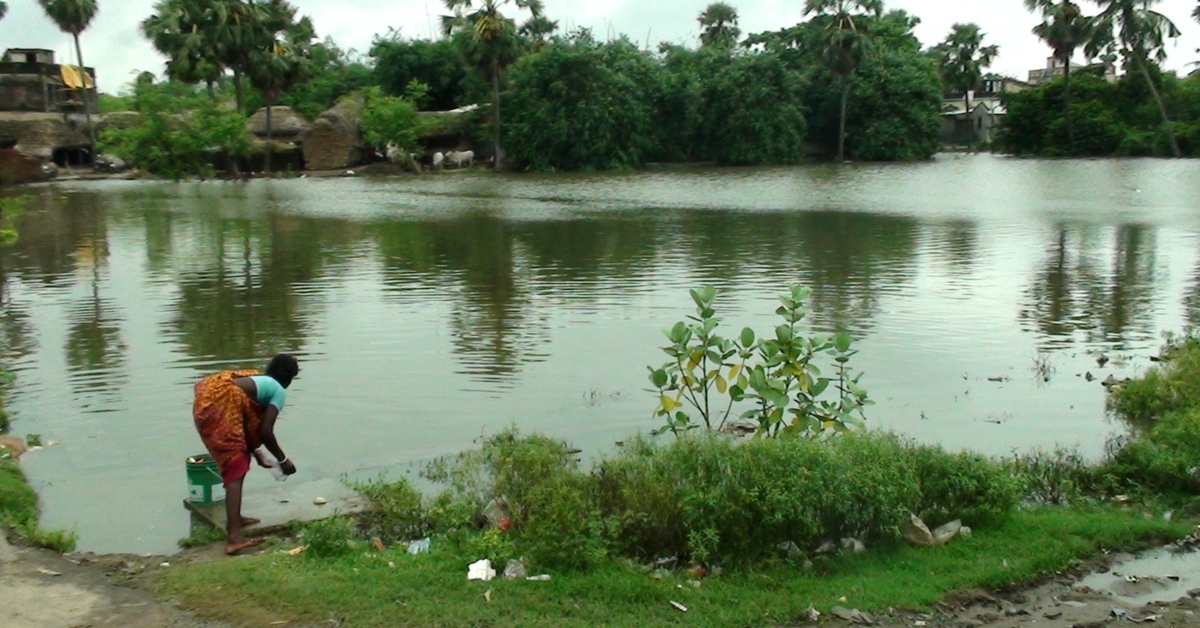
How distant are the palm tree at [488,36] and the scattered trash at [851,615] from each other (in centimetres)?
5201

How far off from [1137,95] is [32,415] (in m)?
69.4

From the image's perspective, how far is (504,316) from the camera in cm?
1502

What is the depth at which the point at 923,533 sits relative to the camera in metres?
6.54

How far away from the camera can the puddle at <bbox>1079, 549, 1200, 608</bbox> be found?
236 inches

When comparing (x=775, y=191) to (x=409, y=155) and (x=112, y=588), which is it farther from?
(x=112, y=588)

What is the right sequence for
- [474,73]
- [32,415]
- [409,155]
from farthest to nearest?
[474,73] < [409,155] < [32,415]

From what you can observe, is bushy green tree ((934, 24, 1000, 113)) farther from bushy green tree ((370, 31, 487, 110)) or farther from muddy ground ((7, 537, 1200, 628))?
muddy ground ((7, 537, 1200, 628))

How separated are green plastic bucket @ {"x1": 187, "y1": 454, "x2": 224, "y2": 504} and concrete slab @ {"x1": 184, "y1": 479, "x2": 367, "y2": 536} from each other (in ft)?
0.22

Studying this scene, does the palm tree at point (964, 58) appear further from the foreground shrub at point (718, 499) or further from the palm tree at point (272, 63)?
the foreground shrub at point (718, 499)

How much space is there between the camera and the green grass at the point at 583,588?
5504mm

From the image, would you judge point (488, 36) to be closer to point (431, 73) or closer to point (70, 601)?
point (431, 73)

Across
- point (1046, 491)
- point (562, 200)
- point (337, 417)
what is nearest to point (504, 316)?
point (337, 417)

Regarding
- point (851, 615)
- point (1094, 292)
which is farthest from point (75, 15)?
point (851, 615)

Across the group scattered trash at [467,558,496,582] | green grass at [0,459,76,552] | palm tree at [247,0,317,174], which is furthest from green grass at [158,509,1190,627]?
palm tree at [247,0,317,174]
